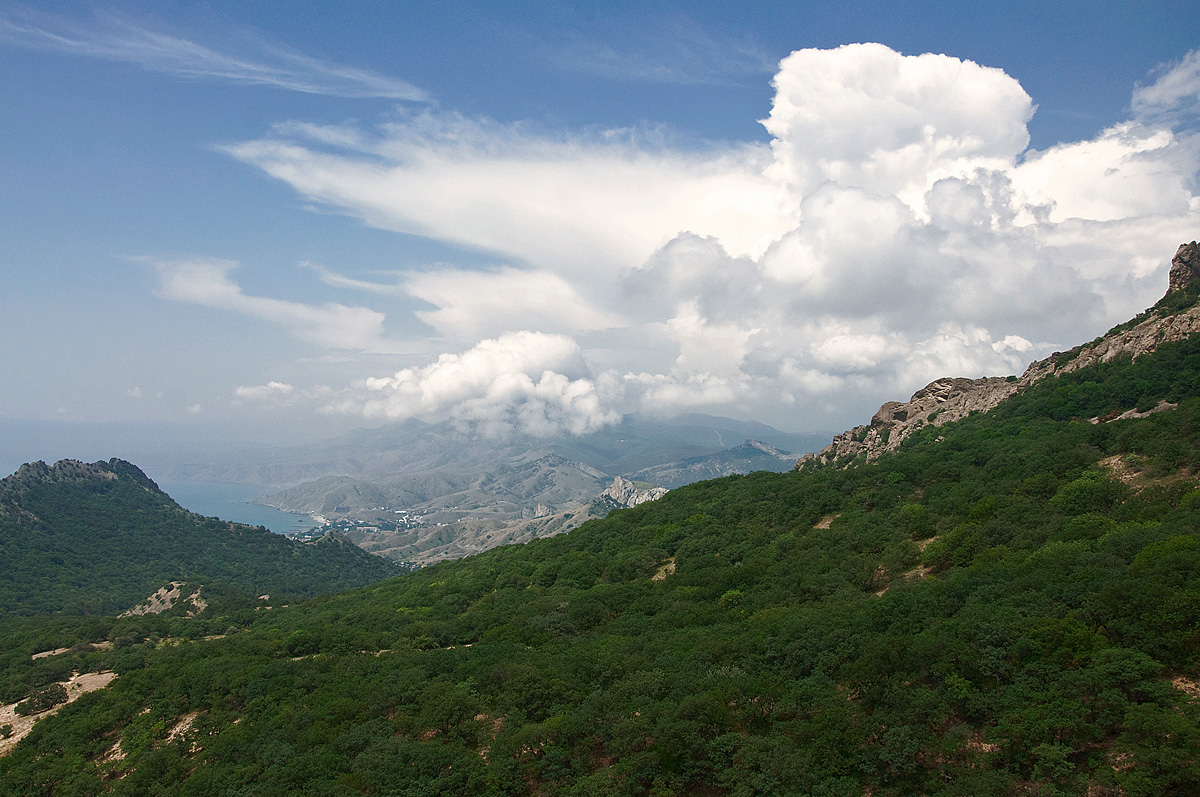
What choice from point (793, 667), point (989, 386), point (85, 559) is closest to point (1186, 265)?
point (989, 386)

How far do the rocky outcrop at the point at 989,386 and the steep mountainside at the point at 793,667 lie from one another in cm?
655

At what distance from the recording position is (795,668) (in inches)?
1374

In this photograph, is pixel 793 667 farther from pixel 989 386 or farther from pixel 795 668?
pixel 989 386

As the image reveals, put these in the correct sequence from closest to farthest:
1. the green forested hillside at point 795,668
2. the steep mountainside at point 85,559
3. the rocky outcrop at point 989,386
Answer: the green forested hillside at point 795,668, the rocky outcrop at point 989,386, the steep mountainside at point 85,559

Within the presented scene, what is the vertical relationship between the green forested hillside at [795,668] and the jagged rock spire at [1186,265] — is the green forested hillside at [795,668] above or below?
below

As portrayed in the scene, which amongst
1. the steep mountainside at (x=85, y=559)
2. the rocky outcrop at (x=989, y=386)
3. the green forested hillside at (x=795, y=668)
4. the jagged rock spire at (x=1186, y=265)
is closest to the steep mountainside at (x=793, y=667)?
the green forested hillside at (x=795, y=668)

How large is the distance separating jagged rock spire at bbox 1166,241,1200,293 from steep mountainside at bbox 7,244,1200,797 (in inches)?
787

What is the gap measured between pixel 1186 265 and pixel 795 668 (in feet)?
296

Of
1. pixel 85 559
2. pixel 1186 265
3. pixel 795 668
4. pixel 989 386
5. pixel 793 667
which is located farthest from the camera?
pixel 85 559

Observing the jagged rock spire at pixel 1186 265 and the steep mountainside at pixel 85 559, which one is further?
the steep mountainside at pixel 85 559

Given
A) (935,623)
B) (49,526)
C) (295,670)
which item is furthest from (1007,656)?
(49,526)

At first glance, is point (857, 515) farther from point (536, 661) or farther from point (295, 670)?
point (295, 670)

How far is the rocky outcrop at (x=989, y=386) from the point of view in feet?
246

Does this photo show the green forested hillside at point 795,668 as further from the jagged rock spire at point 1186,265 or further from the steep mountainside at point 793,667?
the jagged rock spire at point 1186,265
